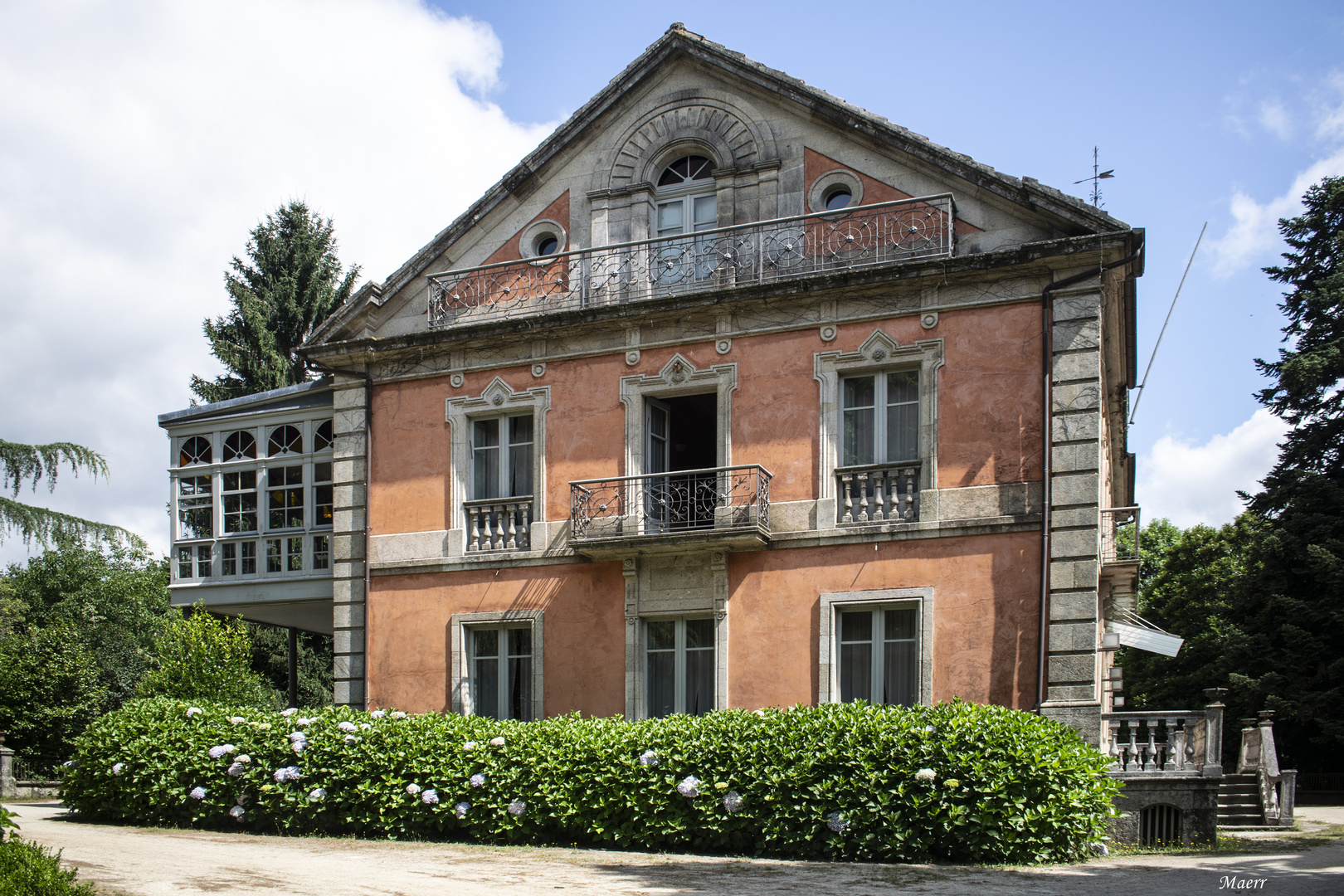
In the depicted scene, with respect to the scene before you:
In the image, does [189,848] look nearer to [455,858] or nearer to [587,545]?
[455,858]

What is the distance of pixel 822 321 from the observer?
1655 centimetres

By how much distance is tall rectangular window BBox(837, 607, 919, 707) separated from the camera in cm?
1552

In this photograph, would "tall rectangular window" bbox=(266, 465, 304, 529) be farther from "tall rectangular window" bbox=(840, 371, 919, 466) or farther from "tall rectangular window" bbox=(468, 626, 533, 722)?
"tall rectangular window" bbox=(840, 371, 919, 466)

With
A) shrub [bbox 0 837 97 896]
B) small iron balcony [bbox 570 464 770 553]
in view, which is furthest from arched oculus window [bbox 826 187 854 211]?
shrub [bbox 0 837 97 896]

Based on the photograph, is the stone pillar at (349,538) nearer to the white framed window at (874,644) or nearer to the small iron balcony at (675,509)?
the small iron balcony at (675,509)

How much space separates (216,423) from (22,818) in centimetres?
671

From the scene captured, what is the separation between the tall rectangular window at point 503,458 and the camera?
1825cm

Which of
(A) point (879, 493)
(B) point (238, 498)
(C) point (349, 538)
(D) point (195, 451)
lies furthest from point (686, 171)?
(D) point (195, 451)

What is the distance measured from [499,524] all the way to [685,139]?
6.24 metres

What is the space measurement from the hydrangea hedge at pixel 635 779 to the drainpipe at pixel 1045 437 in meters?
1.42

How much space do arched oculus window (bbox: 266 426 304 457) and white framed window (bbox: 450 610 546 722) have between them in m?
4.36

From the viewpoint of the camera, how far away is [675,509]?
16.9 metres

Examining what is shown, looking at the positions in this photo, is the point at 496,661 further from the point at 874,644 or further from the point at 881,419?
the point at 881,419

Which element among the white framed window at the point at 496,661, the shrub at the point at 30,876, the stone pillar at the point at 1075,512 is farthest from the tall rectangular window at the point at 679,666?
the shrub at the point at 30,876
